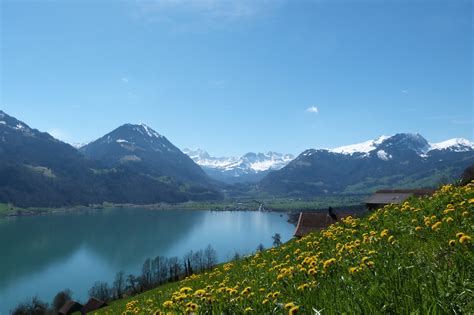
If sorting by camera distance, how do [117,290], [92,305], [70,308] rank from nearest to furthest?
[92,305], [70,308], [117,290]

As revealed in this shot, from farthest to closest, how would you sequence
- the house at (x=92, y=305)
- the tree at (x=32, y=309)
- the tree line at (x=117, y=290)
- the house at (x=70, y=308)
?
the tree line at (x=117, y=290) < the tree at (x=32, y=309) < the house at (x=70, y=308) < the house at (x=92, y=305)

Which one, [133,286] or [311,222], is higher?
[311,222]

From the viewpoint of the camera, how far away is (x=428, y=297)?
12.2 ft

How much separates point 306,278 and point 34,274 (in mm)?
187907

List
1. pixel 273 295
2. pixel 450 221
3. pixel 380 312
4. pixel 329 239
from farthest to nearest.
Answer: pixel 329 239, pixel 450 221, pixel 273 295, pixel 380 312

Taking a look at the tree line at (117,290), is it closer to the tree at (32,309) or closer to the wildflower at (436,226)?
the tree at (32,309)

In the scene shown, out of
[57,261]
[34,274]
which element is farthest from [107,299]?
[57,261]

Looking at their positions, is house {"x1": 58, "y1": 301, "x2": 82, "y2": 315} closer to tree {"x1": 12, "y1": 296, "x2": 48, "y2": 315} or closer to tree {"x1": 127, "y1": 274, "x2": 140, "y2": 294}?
tree {"x1": 12, "y1": 296, "x2": 48, "y2": 315}

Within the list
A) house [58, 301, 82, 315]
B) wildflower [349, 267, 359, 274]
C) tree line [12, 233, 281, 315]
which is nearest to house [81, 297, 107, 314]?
house [58, 301, 82, 315]

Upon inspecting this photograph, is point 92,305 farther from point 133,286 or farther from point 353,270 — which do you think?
point 353,270

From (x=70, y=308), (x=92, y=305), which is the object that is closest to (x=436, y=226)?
(x=92, y=305)

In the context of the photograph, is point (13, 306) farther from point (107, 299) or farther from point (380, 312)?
point (380, 312)

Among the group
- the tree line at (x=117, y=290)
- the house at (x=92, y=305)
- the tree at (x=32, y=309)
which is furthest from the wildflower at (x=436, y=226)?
the tree at (x=32, y=309)

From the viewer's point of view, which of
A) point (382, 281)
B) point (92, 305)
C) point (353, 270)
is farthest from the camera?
point (92, 305)
